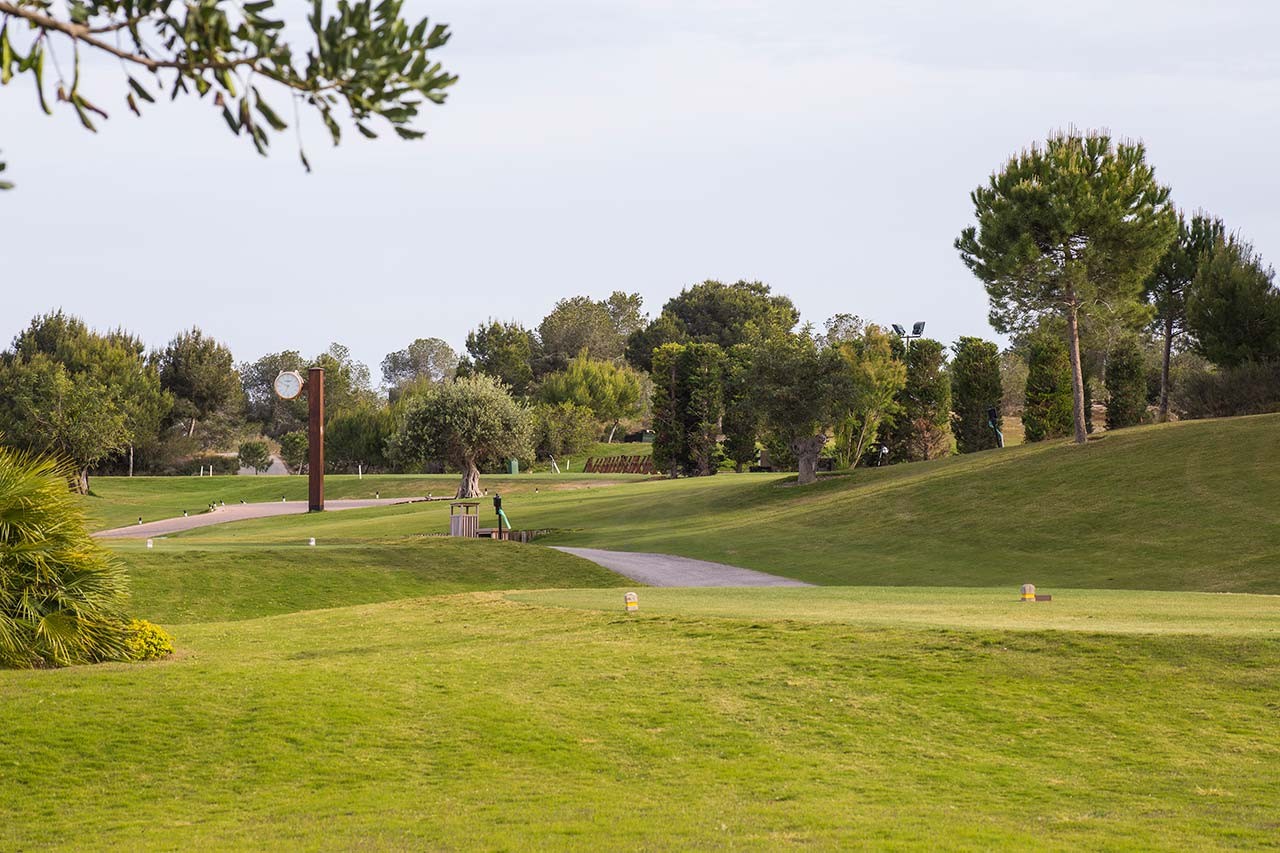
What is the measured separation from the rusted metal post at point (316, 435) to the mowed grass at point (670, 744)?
3985 centimetres

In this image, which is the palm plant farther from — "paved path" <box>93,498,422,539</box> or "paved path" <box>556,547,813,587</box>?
"paved path" <box>93,498,422,539</box>

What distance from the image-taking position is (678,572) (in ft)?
102

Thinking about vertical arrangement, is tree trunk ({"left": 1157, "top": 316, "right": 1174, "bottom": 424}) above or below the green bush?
above

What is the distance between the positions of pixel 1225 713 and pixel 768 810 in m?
5.11

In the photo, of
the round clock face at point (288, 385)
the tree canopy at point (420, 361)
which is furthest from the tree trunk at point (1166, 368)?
the tree canopy at point (420, 361)

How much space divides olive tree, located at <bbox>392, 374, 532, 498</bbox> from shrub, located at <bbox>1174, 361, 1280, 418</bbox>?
3049cm

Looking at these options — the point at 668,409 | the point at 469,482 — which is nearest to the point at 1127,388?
the point at 668,409

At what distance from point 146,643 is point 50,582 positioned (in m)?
1.32

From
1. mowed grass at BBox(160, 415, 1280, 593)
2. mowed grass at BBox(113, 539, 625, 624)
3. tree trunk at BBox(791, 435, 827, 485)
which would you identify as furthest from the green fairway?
tree trunk at BBox(791, 435, 827, 485)

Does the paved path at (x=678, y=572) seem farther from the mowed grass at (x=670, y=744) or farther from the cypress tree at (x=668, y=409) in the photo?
the cypress tree at (x=668, y=409)

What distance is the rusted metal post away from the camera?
54219 millimetres

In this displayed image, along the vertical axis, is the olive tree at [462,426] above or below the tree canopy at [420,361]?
below

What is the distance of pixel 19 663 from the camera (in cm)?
1373

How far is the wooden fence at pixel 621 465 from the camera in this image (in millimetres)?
78688
